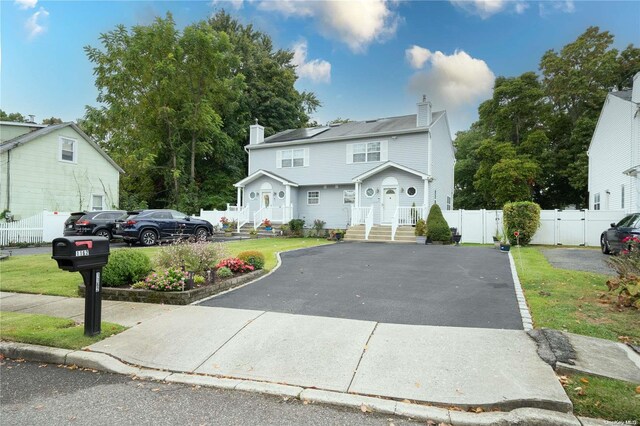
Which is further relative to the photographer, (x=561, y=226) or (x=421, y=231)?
(x=421, y=231)

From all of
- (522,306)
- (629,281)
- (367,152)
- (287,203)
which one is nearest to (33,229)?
(287,203)

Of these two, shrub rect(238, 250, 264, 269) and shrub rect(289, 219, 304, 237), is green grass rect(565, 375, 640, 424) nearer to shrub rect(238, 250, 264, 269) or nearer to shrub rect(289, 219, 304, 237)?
shrub rect(238, 250, 264, 269)

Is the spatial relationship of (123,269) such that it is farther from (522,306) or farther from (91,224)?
(91,224)

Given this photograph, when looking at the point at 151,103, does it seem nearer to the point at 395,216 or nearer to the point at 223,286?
the point at 395,216

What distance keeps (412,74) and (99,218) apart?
1878cm

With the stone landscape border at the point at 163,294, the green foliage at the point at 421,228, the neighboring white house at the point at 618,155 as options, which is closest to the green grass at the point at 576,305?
the stone landscape border at the point at 163,294

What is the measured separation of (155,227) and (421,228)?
A: 41.6ft

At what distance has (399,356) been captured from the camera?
430cm

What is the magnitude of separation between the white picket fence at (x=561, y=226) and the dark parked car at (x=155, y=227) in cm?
1342

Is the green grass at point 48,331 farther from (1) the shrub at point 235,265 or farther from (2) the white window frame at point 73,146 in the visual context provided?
(2) the white window frame at point 73,146

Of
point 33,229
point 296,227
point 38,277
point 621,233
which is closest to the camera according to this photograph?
point 38,277

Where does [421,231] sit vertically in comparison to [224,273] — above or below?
above

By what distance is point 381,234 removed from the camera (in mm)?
18875

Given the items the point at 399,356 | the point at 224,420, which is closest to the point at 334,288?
the point at 399,356
